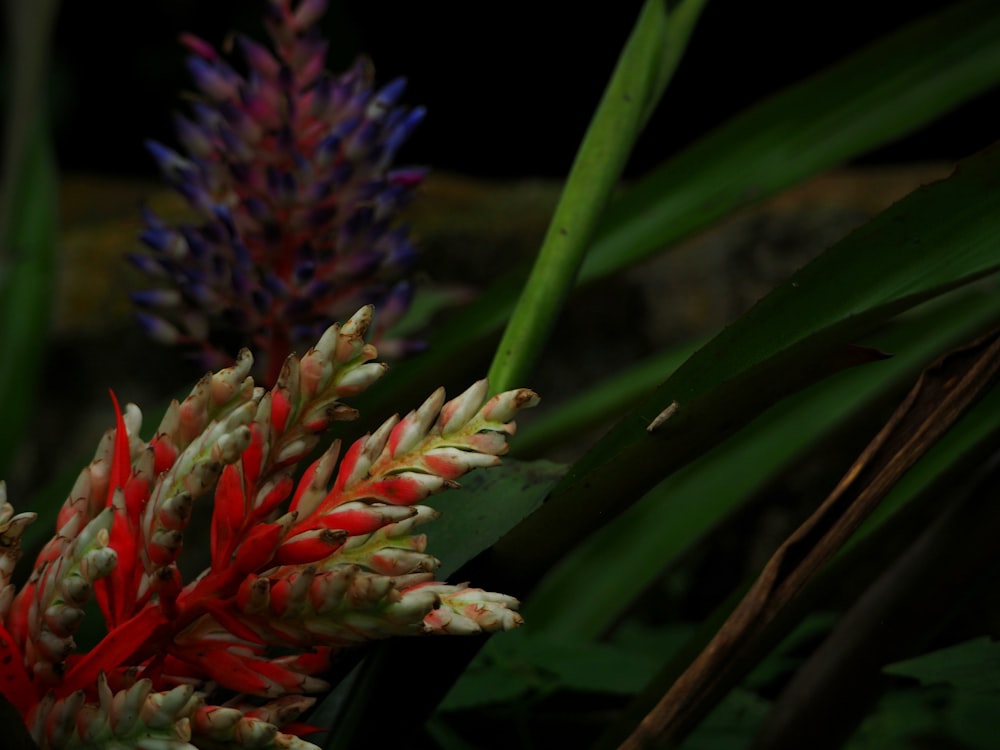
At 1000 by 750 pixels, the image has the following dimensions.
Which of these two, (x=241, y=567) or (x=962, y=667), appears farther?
(x=962, y=667)

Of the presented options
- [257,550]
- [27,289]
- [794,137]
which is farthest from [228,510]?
[27,289]

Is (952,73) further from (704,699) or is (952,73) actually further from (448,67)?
(448,67)

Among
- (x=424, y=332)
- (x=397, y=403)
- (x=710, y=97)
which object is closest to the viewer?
(x=397, y=403)

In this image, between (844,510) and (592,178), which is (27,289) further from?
(844,510)

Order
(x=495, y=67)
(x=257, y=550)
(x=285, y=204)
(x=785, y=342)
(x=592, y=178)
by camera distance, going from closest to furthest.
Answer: (x=257, y=550), (x=785, y=342), (x=592, y=178), (x=285, y=204), (x=495, y=67)

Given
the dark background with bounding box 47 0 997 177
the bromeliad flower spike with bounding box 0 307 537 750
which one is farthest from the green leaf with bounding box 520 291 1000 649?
the dark background with bounding box 47 0 997 177

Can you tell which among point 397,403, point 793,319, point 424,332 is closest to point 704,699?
point 793,319
